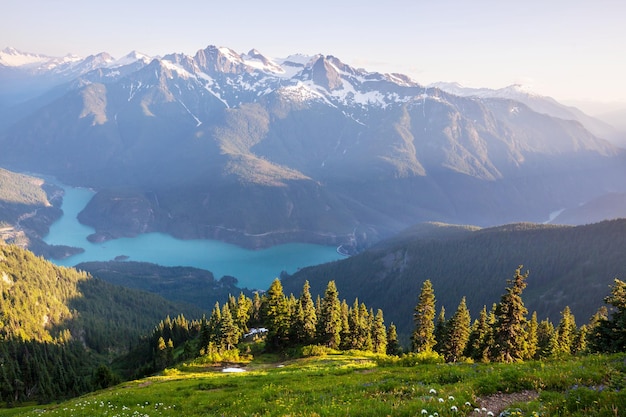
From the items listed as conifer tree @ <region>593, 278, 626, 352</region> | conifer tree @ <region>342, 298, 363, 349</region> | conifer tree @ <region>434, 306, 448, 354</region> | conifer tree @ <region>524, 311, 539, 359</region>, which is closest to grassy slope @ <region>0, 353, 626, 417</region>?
conifer tree @ <region>593, 278, 626, 352</region>

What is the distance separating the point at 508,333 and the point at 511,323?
1.48m

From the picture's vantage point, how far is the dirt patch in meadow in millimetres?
13969

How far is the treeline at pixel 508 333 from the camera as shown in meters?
40.0

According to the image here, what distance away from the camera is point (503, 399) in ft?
48.6

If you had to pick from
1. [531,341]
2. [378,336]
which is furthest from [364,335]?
[531,341]

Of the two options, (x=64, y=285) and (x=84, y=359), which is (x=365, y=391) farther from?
(x=64, y=285)

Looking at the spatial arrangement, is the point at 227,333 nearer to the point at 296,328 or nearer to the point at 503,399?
the point at 296,328

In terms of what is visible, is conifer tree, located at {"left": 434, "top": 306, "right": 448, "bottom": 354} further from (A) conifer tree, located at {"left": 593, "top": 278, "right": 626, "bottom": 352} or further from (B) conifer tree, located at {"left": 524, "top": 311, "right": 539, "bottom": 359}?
(A) conifer tree, located at {"left": 593, "top": 278, "right": 626, "bottom": 352}

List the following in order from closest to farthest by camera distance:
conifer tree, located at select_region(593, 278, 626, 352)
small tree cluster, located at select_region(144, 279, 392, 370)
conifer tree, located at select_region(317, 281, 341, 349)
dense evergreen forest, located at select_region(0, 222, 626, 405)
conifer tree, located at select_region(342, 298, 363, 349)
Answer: conifer tree, located at select_region(593, 278, 626, 352) < dense evergreen forest, located at select_region(0, 222, 626, 405) < conifer tree, located at select_region(317, 281, 341, 349) < small tree cluster, located at select_region(144, 279, 392, 370) < conifer tree, located at select_region(342, 298, 363, 349)

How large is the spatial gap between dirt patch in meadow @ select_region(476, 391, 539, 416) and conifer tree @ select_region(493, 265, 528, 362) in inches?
1481

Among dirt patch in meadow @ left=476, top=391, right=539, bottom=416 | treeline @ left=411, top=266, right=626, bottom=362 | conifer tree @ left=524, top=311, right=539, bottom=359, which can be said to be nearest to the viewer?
dirt patch in meadow @ left=476, top=391, right=539, bottom=416

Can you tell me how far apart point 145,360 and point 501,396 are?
104872mm

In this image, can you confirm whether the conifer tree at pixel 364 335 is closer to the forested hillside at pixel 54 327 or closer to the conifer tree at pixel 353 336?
the conifer tree at pixel 353 336

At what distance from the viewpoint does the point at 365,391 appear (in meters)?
18.6
